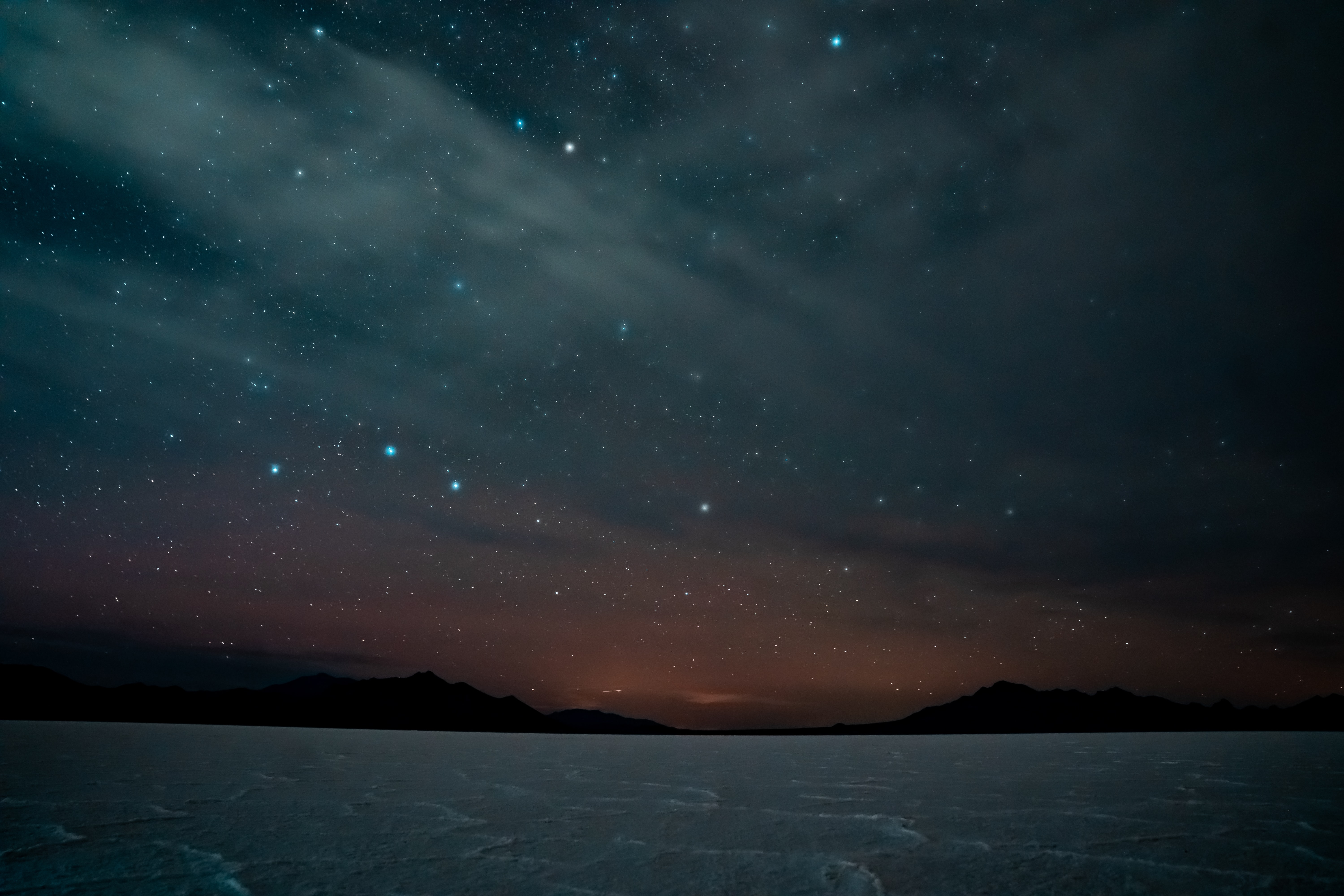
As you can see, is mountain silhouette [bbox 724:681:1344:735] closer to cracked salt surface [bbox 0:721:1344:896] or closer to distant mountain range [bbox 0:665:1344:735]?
distant mountain range [bbox 0:665:1344:735]

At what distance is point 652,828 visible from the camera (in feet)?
18.2

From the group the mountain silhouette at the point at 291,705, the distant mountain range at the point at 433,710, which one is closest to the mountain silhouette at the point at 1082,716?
the distant mountain range at the point at 433,710

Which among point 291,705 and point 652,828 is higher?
point 652,828

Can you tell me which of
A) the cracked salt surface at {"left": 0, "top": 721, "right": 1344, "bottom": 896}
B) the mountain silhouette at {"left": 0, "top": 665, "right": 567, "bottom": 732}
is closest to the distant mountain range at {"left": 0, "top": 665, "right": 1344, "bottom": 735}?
the mountain silhouette at {"left": 0, "top": 665, "right": 567, "bottom": 732}

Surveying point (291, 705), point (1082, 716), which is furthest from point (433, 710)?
point (1082, 716)

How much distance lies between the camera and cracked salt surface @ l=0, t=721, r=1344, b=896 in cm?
377

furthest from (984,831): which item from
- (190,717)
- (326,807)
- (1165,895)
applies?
(190,717)

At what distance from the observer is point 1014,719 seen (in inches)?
6585

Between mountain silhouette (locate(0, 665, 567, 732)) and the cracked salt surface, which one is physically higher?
the cracked salt surface

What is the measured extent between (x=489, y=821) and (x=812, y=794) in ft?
12.7

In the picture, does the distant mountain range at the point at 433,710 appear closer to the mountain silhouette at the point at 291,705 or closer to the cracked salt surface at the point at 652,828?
the mountain silhouette at the point at 291,705

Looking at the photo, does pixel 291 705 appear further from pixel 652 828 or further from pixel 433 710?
pixel 652 828

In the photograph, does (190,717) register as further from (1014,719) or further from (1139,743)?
(1014,719)

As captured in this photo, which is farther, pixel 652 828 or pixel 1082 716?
pixel 1082 716
